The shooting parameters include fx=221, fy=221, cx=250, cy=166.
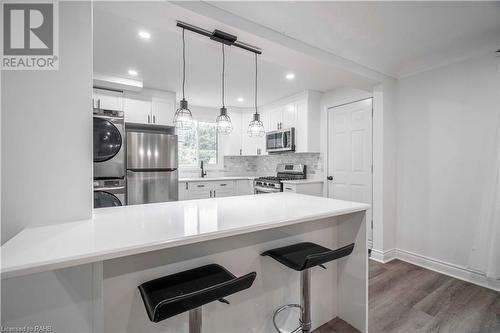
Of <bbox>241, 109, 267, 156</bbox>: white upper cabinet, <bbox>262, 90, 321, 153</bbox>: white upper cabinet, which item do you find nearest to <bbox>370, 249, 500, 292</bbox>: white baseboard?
<bbox>262, 90, 321, 153</bbox>: white upper cabinet

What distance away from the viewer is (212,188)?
421 centimetres

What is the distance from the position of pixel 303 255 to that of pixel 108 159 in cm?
257

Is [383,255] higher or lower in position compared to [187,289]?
lower

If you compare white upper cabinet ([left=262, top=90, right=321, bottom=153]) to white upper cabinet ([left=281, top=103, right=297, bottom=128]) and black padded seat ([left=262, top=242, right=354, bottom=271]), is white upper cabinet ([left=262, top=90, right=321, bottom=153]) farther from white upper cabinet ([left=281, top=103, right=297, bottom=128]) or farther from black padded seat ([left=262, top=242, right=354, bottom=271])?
black padded seat ([left=262, top=242, right=354, bottom=271])

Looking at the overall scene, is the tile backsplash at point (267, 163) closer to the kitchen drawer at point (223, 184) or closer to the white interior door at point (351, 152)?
the white interior door at point (351, 152)

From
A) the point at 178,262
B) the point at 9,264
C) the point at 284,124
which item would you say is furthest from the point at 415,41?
the point at 9,264

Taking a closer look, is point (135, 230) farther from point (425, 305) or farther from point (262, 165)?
point (262, 165)

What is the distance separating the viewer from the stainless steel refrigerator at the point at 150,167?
3203mm

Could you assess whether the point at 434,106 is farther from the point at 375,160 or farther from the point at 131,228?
the point at 131,228

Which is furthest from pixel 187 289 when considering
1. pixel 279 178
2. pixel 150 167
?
pixel 279 178

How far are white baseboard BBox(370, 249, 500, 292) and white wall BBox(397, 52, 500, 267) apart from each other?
2.1 inches

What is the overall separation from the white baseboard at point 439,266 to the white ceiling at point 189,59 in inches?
88.1

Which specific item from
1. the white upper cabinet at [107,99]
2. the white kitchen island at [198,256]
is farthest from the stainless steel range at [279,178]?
the white upper cabinet at [107,99]

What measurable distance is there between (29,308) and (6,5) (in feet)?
4.65
